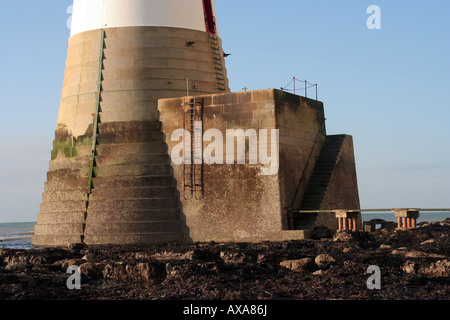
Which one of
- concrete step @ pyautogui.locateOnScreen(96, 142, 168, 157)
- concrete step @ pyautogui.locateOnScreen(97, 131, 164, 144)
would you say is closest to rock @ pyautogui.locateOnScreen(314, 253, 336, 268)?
concrete step @ pyautogui.locateOnScreen(96, 142, 168, 157)

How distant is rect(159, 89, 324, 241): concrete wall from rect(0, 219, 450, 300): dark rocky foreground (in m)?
2.05

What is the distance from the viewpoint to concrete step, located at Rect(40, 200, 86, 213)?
24.5 m

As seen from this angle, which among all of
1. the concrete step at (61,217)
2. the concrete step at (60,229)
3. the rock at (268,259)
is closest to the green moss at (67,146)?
the concrete step at (61,217)

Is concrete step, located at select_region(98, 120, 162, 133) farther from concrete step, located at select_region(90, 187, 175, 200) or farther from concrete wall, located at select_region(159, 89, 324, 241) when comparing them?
concrete step, located at select_region(90, 187, 175, 200)

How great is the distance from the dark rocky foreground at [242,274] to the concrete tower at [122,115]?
3.39 m

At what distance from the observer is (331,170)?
989 inches

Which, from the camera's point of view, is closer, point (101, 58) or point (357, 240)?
point (357, 240)

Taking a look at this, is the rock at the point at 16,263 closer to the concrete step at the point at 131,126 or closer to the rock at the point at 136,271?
the rock at the point at 136,271

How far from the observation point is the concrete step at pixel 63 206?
80.3 ft

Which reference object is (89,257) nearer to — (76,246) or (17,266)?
(17,266)
